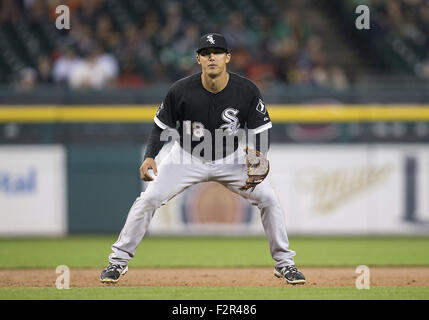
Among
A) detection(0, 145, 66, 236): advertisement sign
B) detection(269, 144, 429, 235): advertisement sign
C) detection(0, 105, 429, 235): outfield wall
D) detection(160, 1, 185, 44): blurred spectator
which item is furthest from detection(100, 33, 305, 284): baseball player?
detection(160, 1, 185, 44): blurred spectator

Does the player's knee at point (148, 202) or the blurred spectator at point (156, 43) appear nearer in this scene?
the player's knee at point (148, 202)

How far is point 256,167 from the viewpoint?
5777 mm

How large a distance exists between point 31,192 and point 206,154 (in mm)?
5258

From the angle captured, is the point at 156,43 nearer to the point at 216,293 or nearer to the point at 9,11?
the point at 9,11

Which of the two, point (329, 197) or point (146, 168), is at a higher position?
point (146, 168)

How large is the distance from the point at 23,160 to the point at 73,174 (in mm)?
744

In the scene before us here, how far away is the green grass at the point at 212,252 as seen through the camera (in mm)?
7883

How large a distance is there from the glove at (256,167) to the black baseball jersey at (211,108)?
0.66ft

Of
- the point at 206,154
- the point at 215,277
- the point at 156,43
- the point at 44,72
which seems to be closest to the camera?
the point at 206,154

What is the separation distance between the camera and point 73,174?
10711 mm

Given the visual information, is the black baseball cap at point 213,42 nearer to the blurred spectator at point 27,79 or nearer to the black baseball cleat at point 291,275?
the black baseball cleat at point 291,275

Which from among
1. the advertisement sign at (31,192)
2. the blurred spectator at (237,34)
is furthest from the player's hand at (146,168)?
the blurred spectator at (237,34)

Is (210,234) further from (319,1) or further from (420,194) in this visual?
(319,1)

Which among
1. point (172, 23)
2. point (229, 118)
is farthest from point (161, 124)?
point (172, 23)
